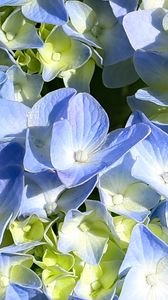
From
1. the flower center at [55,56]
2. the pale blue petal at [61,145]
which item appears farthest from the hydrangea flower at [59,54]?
the pale blue petal at [61,145]

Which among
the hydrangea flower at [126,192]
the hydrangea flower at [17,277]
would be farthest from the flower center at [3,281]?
the hydrangea flower at [126,192]

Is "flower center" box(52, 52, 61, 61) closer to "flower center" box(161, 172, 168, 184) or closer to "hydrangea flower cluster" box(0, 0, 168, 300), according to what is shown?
"hydrangea flower cluster" box(0, 0, 168, 300)

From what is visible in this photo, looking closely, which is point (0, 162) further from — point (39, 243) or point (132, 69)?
point (132, 69)

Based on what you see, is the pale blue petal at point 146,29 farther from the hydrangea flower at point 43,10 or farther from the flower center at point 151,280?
the flower center at point 151,280

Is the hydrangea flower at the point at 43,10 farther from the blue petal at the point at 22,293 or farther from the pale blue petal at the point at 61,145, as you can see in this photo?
the blue petal at the point at 22,293

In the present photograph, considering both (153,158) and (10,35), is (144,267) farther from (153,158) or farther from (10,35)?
(10,35)

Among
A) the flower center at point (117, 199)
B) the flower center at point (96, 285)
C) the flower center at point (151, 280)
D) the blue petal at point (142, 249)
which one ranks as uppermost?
the flower center at point (117, 199)

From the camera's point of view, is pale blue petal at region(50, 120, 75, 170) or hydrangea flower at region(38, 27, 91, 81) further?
hydrangea flower at region(38, 27, 91, 81)

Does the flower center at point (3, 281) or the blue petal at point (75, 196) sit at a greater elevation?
the blue petal at point (75, 196)

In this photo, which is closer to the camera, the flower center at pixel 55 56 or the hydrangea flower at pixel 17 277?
the hydrangea flower at pixel 17 277

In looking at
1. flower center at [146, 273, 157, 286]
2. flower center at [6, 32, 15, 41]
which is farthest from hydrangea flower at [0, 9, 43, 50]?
flower center at [146, 273, 157, 286]
